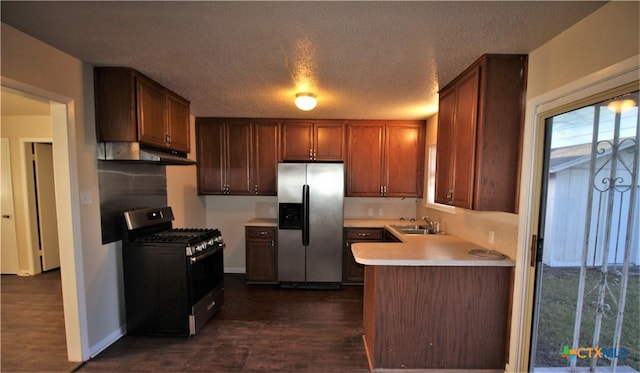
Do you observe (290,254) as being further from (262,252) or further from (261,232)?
(261,232)

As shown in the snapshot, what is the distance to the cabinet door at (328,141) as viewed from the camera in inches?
148

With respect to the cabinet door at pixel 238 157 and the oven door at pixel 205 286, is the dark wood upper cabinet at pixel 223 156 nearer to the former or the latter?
the cabinet door at pixel 238 157

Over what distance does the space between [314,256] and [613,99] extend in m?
3.06

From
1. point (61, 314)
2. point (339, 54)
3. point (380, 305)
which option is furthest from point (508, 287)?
point (61, 314)

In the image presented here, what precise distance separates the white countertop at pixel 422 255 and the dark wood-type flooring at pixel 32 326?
8.03 feet

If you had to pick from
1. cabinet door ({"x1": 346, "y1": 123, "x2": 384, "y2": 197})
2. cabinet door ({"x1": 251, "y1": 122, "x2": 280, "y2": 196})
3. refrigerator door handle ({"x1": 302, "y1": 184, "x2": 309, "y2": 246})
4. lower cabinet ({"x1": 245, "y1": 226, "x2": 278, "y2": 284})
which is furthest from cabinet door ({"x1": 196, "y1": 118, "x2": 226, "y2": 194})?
cabinet door ({"x1": 346, "y1": 123, "x2": 384, "y2": 197})

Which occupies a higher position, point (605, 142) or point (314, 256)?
point (605, 142)

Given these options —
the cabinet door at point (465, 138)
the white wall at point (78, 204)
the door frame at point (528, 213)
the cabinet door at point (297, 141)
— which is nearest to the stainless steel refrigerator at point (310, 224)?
the cabinet door at point (297, 141)

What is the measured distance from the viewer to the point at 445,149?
2410mm

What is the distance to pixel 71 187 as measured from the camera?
6.35 ft

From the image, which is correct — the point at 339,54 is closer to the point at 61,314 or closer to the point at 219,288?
the point at 219,288

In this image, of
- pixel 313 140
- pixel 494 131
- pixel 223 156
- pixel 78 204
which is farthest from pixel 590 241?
pixel 223 156

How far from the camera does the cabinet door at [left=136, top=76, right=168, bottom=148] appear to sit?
222 centimetres

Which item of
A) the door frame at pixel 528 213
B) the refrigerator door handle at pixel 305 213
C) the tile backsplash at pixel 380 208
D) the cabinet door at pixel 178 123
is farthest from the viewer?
A: the tile backsplash at pixel 380 208
